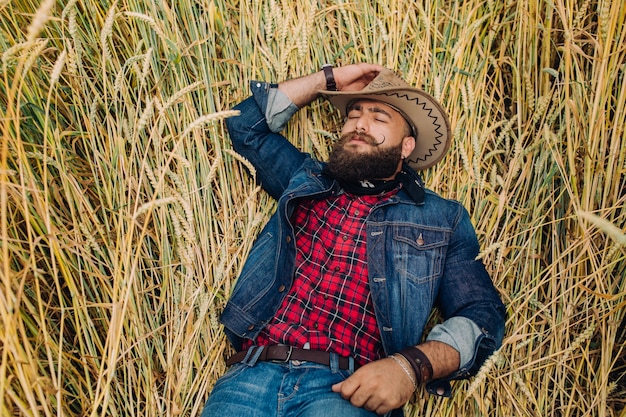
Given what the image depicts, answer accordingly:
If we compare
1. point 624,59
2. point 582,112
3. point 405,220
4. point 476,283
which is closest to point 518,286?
point 476,283

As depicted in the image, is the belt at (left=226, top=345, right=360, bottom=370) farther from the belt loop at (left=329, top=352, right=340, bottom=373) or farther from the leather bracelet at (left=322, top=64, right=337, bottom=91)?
the leather bracelet at (left=322, top=64, right=337, bottom=91)

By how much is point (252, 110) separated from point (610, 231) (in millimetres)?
1331

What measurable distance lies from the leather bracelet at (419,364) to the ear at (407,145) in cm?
80

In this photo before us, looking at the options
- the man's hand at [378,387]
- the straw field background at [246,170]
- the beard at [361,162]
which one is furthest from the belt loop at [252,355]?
the beard at [361,162]

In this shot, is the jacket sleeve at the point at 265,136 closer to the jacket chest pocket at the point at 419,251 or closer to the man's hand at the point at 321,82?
the man's hand at the point at 321,82

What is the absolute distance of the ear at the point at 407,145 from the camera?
1897 mm

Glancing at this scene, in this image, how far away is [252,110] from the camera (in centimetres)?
179

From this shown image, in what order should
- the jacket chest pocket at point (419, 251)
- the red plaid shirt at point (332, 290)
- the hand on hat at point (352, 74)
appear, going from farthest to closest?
the hand on hat at point (352, 74)
the jacket chest pocket at point (419, 251)
the red plaid shirt at point (332, 290)

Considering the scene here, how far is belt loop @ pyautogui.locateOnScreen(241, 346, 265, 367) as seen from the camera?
4.90 ft

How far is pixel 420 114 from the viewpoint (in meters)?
1.84

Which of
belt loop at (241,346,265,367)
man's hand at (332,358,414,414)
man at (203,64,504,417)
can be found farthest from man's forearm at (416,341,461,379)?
belt loop at (241,346,265,367)

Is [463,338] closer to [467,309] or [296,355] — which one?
[467,309]

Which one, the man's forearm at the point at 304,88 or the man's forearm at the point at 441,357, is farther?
the man's forearm at the point at 304,88

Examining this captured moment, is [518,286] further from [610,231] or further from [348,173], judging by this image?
[610,231]
